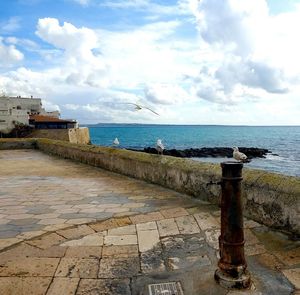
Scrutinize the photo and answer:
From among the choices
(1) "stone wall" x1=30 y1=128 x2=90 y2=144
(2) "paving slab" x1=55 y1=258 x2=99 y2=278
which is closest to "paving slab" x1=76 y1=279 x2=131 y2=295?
(2) "paving slab" x1=55 y1=258 x2=99 y2=278

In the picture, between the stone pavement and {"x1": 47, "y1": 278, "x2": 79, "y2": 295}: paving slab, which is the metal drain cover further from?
the stone pavement

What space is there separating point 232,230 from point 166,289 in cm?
74

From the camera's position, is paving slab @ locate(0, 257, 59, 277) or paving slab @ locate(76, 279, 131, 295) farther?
paving slab @ locate(0, 257, 59, 277)

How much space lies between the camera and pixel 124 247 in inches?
147

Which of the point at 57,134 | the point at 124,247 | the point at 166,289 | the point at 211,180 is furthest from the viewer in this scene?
the point at 57,134

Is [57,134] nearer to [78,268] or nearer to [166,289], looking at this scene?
[78,268]

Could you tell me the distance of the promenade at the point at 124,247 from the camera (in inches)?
115

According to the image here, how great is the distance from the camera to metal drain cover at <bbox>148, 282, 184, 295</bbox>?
9.17ft

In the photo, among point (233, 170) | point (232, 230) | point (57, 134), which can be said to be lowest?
point (57, 134)

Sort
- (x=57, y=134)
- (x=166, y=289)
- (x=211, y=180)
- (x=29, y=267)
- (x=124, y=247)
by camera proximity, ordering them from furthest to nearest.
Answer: (x=57, y=134) → (x=211, y=180) → (x=124, y=247) → (x=29, y=267) → (x=166, y=289)

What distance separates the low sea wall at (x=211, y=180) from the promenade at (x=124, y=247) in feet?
0.55

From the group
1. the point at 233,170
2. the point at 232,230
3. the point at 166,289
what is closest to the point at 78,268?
the point at 166,289

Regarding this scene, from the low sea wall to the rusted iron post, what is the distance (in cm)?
32

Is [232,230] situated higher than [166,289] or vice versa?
[232,230]
